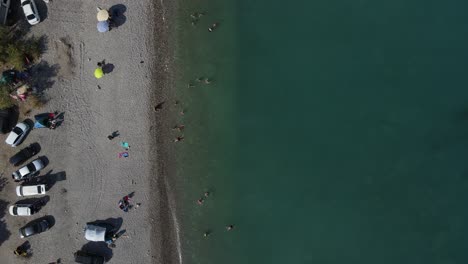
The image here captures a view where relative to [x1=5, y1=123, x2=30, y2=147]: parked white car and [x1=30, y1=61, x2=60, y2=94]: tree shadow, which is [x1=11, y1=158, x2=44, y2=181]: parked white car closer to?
[x1=5, y1=123, x2=30, y2=147]: parked white car

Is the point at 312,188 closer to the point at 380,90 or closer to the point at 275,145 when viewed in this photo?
the point at 275,145

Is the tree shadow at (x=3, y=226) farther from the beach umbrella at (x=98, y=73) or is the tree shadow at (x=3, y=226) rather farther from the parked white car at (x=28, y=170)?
the beach umbrella at (x=98, y=73)

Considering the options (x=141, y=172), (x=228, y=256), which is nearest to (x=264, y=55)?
(x=141, y=172)

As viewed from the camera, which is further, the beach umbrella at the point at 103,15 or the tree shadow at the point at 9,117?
the tree shadow at the point at 9,117

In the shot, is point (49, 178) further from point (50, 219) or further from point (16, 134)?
point (16, 134)

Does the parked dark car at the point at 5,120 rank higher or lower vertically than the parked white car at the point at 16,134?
higher

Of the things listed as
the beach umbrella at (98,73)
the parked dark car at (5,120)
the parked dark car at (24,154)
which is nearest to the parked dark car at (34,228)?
the parked dark car at (24,154)

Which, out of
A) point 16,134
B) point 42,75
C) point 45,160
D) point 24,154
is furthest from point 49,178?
point 42,75

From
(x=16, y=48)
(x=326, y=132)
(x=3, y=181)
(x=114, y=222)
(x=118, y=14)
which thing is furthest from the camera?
(x=3, y=181)
